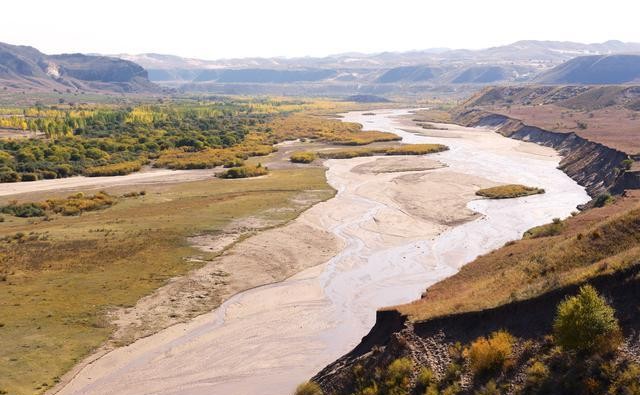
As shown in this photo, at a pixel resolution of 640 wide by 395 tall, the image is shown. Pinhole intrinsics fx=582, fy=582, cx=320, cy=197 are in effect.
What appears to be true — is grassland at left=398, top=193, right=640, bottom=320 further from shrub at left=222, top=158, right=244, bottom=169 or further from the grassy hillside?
shrub at left=222, top=158, right=244, bottom=169

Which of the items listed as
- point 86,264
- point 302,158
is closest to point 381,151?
point 302,158

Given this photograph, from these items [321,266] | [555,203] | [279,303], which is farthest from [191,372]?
[555,203]

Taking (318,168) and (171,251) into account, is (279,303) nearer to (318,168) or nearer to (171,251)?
(171,251)

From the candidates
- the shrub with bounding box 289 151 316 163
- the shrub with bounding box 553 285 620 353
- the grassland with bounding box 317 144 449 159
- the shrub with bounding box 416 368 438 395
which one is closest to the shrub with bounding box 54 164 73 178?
the shrub with bounding box 289 151 316 163

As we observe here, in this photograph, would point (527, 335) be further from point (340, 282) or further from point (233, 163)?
point (233, 163)

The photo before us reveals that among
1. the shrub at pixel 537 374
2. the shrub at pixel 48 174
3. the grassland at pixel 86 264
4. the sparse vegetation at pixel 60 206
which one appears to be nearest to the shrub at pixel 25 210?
the sparse vegetation at pixel 60 206
